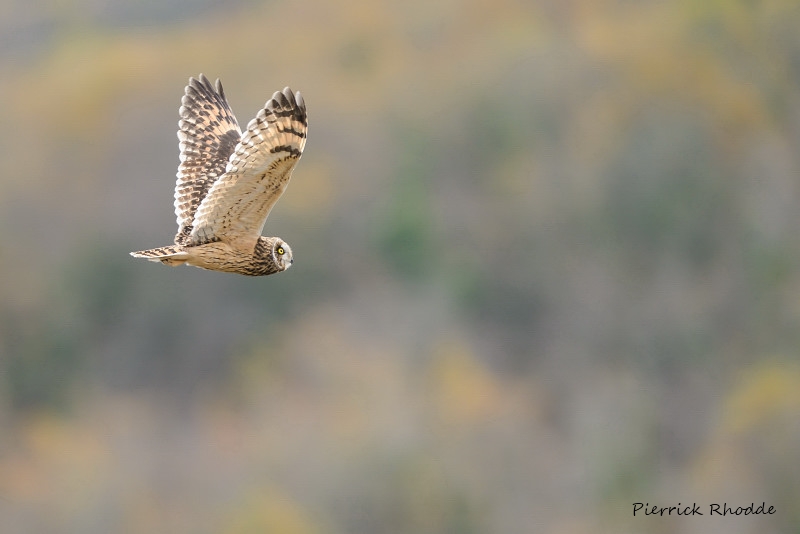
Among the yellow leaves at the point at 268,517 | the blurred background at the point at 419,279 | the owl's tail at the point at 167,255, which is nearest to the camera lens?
the owl's tail at the point at 167,255

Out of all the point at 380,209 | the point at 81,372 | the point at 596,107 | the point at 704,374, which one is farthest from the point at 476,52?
the point at 81,372

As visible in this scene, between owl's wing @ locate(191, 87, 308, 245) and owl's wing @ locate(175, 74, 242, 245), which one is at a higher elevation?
owl's wing @ locate(175, 74, 242, 245)

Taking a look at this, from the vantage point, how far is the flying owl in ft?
25.2

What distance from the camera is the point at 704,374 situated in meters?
44.9

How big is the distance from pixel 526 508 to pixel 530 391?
6197mm

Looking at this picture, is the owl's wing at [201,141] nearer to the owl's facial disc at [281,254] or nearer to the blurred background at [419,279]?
the owl's facial disc at [281,254]

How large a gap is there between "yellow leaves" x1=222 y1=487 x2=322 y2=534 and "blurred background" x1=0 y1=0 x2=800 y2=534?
60mm

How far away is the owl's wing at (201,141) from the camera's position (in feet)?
29.6

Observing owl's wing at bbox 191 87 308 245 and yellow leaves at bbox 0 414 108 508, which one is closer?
owl's wing at bbox 191 87 308 245

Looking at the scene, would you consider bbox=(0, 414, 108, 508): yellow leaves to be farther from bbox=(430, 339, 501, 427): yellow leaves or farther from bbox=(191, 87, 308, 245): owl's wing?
bbox=(191, 87, 308, 245): owl's wing

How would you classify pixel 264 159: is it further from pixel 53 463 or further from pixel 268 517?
pixel 53 463

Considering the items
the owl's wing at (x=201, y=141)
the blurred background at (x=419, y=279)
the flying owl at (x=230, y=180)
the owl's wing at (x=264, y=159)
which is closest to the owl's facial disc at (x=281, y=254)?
the flying owl at (x=230, y=180)

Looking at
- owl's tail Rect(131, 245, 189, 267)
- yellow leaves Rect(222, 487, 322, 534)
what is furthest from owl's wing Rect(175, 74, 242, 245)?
yellow leaves Rect(222, 487, 322, 534)

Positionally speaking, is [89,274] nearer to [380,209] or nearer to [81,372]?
[81,372]
